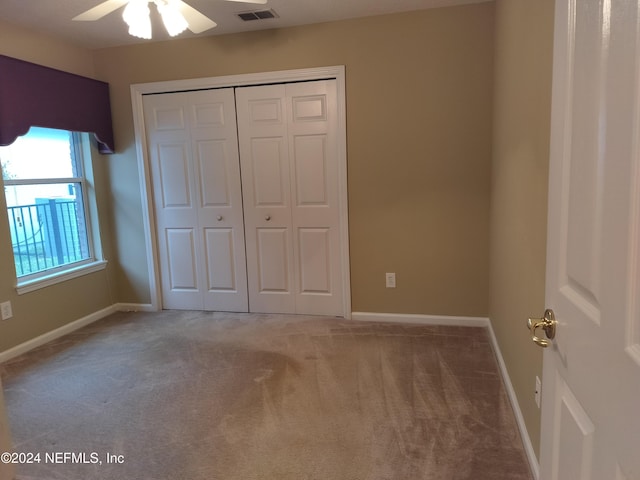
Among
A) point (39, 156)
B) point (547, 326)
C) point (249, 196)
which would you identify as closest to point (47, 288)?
point (39, 156)

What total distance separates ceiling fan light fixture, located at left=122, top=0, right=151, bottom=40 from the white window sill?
2.19m

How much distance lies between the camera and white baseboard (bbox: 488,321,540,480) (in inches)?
69.0

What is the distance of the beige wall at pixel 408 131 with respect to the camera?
3182 millimetres

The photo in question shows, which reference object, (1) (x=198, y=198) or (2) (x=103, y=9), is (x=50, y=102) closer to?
(1) (x=198, y=198)

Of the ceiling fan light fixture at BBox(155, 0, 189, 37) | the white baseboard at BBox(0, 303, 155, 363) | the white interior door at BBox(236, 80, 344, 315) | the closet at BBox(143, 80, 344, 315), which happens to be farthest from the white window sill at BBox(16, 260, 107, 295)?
the ceiling fan light fixture at BBox(155, 0, 189, 37)

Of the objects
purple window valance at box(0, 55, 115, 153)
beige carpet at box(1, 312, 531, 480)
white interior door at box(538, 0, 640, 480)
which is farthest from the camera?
purple window valance at box(0, 55, 115, 153)

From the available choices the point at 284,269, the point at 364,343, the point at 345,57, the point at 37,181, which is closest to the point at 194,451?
the point at 364,343

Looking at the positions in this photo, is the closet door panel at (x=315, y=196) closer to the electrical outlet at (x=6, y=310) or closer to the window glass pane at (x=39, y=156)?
the window glass pane at (x=39, y=156)

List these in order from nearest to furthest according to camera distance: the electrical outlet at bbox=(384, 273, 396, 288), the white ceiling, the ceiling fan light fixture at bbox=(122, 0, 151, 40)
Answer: the ceiling fan light fixture at bbox=(122, 0, 151, 40) < the white ceiling < the electrical outlet at bbox=(384, 273, 396, 288)

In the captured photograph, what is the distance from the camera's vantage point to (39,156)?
343 cm

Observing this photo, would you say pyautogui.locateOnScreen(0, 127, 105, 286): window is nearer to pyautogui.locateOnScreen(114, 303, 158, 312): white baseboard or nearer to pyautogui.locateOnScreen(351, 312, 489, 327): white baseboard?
pyautogui.locateOnScreen(114, 303, 158, 312): white baseboard

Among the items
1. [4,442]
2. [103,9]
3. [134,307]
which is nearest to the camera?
[4,442]

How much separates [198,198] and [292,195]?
0.90 metres

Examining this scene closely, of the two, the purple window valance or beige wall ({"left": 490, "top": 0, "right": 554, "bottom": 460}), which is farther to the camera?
the purple window valance
